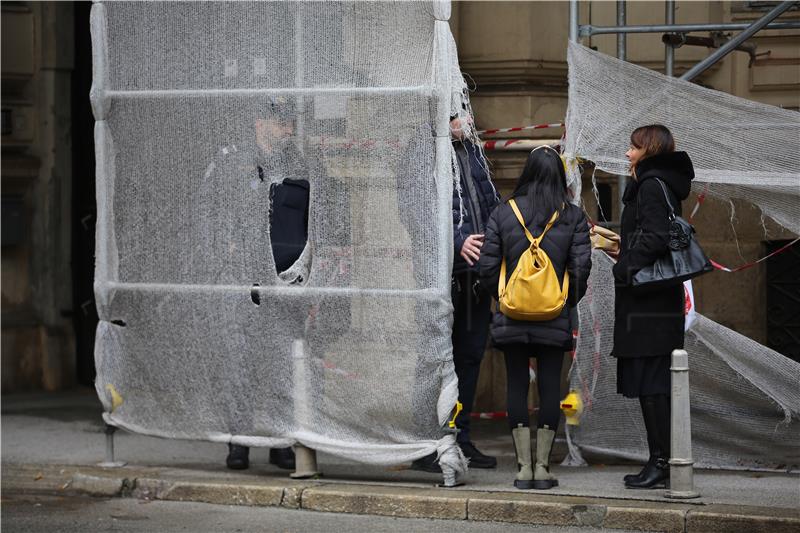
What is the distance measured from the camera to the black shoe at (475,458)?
28.8 ft

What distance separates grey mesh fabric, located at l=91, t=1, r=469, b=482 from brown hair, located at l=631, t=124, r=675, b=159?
39.3 inches

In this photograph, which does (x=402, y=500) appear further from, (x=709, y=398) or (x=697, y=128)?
(x=697, y=128)

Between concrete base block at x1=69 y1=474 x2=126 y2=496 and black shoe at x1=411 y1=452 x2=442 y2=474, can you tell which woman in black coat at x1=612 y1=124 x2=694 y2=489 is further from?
concrete base block at x1=69 y1=474 x2=126 y2=496

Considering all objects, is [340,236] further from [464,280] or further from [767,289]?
[767,289]

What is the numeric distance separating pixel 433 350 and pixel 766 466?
2.03m

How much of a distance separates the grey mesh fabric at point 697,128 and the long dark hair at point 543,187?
1.52ft

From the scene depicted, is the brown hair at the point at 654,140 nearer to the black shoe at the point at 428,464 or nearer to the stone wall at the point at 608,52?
the black shoe at the point at 428,464

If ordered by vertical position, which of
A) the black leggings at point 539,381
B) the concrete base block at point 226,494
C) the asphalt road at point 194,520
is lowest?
the asphalt road at point 194,520

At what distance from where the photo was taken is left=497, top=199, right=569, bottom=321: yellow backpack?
7906 millimetres

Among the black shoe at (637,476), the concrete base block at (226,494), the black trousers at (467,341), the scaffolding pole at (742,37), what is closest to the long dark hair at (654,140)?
the scaffolding pole at (742,37)

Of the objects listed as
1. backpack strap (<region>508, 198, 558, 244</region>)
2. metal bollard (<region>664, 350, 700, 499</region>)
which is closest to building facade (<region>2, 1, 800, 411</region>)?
backpack strap (<region>508, 198, 558, 244</region>)

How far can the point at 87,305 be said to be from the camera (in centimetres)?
1261

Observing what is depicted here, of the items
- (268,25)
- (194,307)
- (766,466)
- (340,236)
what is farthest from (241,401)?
(766,466)

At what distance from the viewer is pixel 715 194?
335 inches
